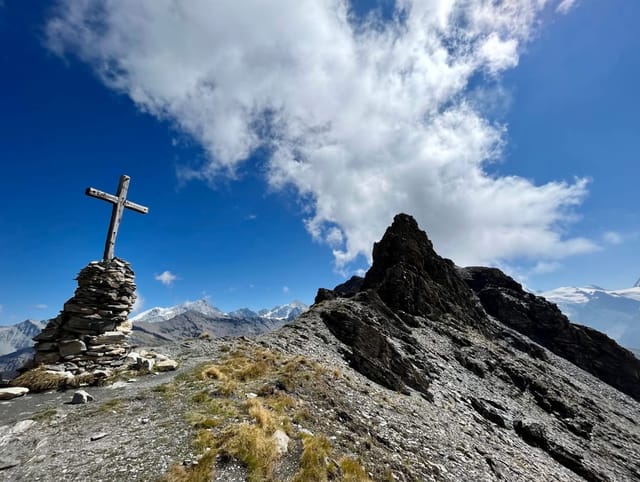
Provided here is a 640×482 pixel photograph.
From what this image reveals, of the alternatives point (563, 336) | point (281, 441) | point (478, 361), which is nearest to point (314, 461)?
point (281, 441)

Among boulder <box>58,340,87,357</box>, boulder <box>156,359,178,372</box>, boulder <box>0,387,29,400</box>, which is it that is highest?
boulder <box>58,340,87,357</box>

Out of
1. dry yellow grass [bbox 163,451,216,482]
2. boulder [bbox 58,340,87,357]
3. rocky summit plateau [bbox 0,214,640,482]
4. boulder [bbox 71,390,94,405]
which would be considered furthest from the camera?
boulder [bbox 58,340,87,357]

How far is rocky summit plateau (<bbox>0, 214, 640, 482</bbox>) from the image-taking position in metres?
9.82

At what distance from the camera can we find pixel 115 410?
12.8m

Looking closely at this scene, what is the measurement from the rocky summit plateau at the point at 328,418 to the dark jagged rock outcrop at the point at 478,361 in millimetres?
285

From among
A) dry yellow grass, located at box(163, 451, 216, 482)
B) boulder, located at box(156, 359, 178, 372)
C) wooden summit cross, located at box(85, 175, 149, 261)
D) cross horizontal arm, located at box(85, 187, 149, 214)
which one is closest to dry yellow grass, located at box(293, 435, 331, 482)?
dry yellow grass, located at box(163, 451, 216, 482)

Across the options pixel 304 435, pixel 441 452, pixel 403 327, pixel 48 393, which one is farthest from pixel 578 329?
pixel 48 393

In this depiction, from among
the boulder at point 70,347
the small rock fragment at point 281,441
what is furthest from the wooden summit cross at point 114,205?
the small rock fragment at point 281,441

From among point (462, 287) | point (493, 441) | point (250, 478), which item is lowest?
point (493, 441)

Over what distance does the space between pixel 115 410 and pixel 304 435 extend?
784cm

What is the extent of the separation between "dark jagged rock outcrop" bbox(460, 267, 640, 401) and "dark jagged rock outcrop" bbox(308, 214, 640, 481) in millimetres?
364

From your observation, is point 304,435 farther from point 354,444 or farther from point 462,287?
point 462,287

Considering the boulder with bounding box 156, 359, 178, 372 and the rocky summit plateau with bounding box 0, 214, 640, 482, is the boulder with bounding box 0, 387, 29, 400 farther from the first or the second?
the boulder with bounding box 156, 359, 178, 372

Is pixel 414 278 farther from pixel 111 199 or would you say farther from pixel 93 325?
pixel 93 325
